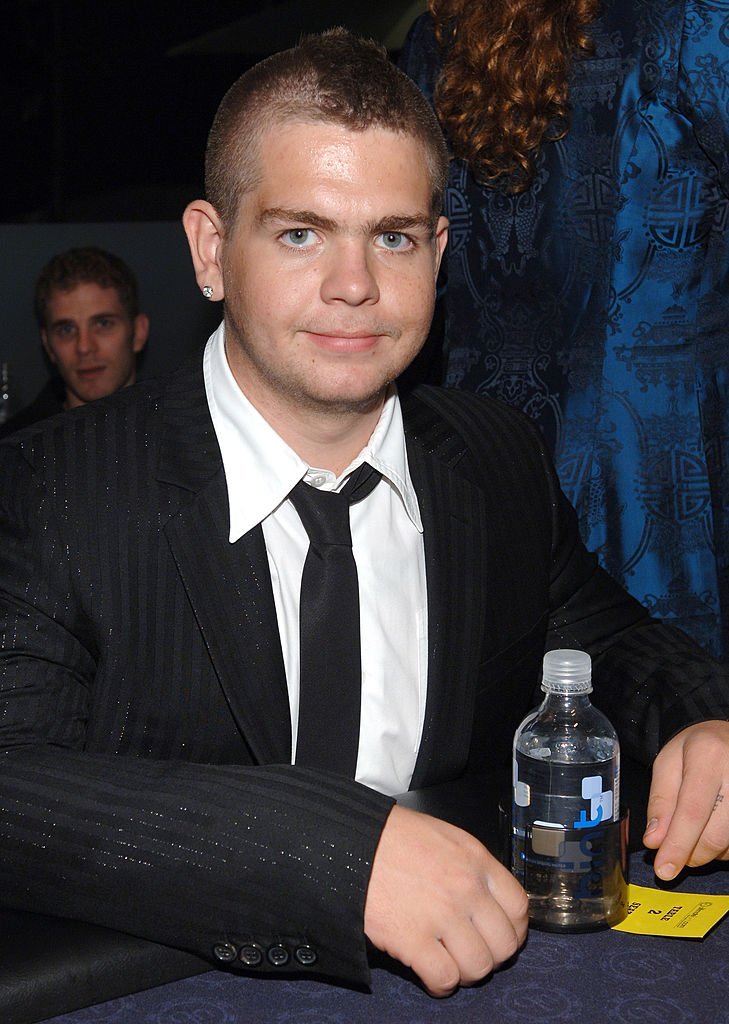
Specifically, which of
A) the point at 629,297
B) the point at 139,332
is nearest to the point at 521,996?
the point at 629,297

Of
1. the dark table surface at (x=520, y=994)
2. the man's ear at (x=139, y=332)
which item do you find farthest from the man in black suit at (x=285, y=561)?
the man's ear at (x=139, y=332)

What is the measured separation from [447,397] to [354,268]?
39 centimetres

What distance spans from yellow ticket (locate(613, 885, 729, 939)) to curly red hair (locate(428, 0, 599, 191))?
1.03 metres

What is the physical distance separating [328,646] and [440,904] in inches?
18.1

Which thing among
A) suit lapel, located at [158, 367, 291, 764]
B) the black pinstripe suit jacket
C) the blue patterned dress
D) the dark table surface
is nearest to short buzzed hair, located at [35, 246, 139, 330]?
the blue patterned dress

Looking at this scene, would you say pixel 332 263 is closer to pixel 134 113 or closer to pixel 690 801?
pixel 690 801

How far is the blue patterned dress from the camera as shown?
1.78 metres

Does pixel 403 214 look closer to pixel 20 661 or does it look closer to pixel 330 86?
pixel 330 86

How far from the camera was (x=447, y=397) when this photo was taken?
1832 millimetres

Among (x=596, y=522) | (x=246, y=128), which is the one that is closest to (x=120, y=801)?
(x=246, y=128)

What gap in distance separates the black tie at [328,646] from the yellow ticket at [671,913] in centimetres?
40

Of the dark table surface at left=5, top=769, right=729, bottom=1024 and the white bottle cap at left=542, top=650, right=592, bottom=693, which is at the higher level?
the white bottle cap at left=542, top=650, right=592, bottom=693

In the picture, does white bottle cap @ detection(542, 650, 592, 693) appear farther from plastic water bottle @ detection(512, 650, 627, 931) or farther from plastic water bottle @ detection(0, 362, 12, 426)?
plastic water bottle @ detection(0, 362, 12, 426)

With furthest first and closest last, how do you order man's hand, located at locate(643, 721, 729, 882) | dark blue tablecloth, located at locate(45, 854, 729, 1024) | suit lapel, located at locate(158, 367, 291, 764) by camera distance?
1. suit lapel, located at locate(158, 367, 291, 764)
2. man's hand, located at locate(643, 721, 729, 882)
3. dark blue tablecloth, located at locate(45, 854, 729, 1024)
